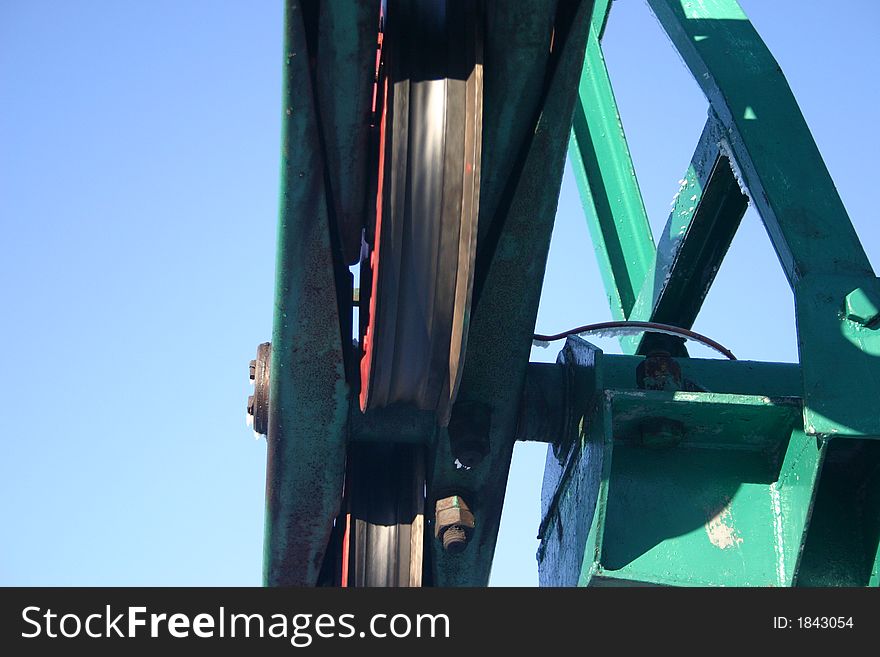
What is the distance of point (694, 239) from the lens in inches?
168

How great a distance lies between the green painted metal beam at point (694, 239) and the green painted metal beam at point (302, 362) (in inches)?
49.4

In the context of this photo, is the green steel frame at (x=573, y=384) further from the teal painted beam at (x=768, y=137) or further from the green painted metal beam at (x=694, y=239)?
the green painted metal beam at (x=694, y=239)

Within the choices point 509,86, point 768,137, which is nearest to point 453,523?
point 509,86

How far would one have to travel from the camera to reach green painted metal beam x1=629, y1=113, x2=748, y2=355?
13.7ft

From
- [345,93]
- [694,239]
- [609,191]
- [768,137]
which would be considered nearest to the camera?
[345,93]

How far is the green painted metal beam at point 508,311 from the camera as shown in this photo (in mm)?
2932

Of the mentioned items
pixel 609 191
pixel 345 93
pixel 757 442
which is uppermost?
pixel 609 191

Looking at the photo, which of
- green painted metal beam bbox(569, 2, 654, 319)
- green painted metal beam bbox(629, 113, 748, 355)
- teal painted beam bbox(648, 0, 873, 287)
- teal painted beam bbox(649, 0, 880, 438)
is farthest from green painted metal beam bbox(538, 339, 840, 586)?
green painted metal beam bbox(569, 2, 654, 319)

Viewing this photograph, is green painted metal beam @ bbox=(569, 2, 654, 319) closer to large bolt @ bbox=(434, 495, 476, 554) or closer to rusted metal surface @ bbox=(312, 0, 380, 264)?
large bolt @ bbox=(434, 495, 476, 554)

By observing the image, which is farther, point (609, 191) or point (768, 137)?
point (609, 191)

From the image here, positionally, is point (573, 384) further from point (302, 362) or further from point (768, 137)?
point (768, 137)

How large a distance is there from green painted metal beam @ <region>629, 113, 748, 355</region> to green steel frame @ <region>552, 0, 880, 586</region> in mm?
318

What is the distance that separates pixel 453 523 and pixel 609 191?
2063 mm
